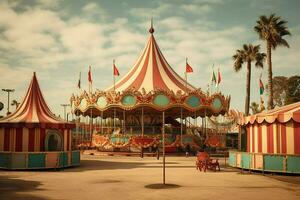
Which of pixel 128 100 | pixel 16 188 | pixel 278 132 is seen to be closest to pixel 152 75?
pixel 128 100

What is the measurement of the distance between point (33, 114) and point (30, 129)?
50.9 inches

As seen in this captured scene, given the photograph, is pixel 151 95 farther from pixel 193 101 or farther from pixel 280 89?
pixel 280 89

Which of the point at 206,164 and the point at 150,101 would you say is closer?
the point at 206,164

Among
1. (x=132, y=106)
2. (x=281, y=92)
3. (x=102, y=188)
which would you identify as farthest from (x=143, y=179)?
(x=281, y=92)

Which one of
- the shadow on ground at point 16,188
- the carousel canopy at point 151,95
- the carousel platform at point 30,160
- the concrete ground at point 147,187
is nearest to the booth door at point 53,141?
the carousel platform at point 30,160

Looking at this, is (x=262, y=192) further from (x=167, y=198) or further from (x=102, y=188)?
(x=102, y=188)

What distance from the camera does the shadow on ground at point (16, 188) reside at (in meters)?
11.3

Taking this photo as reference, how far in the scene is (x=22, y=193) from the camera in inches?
472

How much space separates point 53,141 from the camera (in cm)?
2156

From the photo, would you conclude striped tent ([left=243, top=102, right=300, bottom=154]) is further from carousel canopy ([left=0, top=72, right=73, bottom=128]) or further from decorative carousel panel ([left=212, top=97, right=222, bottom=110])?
decorative carousel panel ([left=212, top=97, right=222, bottom=110])

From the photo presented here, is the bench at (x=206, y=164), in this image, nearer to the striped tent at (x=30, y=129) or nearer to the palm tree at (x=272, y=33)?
the striped tent at (x=30, y=129)

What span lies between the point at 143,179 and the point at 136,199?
14.9 feet

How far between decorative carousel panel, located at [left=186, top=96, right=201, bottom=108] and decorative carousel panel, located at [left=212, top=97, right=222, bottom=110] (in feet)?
5.78

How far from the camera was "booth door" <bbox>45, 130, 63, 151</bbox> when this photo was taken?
21.2 m
